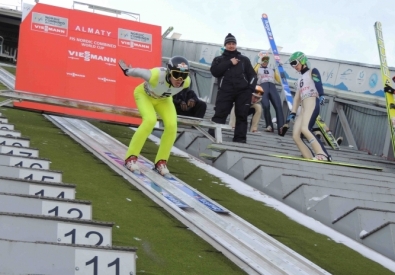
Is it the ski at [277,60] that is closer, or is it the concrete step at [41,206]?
the concrete step at [41,206]

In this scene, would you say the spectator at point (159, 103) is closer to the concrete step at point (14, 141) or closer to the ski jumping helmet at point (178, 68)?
the ski jumping helmet at point (178, 68)

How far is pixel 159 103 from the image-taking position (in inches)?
384

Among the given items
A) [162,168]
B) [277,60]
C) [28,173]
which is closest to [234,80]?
[162,168]

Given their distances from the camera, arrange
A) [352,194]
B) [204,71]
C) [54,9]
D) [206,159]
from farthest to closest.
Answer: [204,71]
[54,9]
[206,159]
[352,194]

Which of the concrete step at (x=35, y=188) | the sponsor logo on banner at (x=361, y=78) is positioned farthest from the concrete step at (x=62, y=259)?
the sponsor logo on banner at (x=361, y=78)

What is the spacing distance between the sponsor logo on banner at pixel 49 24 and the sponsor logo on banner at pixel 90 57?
0.39 m

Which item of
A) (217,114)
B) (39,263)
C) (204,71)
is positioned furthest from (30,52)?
(204,71)

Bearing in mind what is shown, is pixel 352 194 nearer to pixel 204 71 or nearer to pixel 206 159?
pixel 206 159

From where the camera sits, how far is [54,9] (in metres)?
A: 13.2

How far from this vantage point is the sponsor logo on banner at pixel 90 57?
1320 centimetres

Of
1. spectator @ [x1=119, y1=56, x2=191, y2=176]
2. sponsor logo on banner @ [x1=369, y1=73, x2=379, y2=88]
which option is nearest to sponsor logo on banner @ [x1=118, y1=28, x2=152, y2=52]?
spectator @ [x1=119, y1=56, x2=191, y2=176]

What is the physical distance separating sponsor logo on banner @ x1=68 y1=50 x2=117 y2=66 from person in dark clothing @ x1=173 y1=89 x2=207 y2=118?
4.20 ft

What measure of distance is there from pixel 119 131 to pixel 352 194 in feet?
18.2

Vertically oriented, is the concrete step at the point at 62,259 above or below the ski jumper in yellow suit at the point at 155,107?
below
